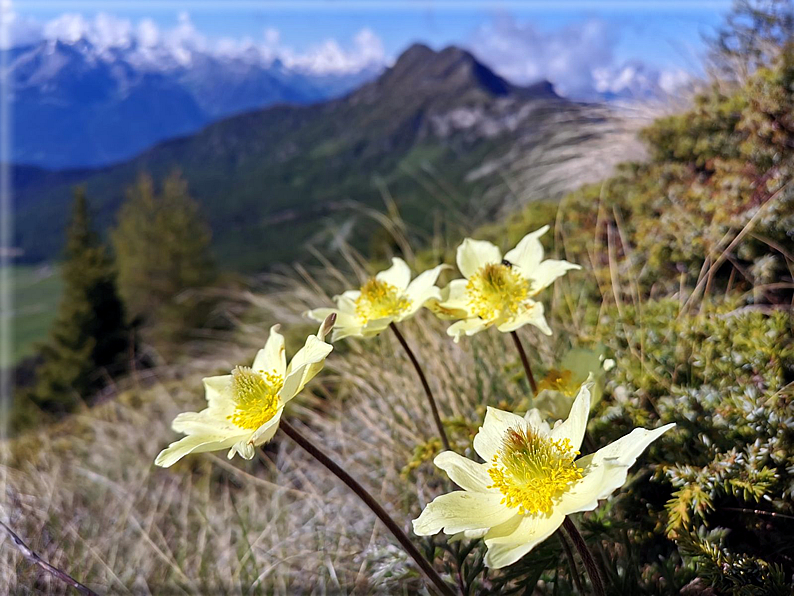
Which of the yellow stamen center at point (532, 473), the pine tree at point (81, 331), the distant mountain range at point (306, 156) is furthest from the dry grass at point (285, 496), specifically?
the distant mountain range at point (306, 156)

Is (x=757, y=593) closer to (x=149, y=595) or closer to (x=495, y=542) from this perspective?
(x=495, y=542)

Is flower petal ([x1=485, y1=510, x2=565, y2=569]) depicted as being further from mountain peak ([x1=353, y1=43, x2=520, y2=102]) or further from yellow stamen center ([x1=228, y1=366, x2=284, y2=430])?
mountain peak ([x1=353, y1=43, x2=520, y2=102])

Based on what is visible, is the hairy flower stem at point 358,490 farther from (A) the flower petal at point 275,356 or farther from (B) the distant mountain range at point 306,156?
(B) the distant mountain range at point 306,156

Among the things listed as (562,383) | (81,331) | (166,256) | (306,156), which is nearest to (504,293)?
(562,383)

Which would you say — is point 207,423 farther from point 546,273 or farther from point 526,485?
point 546,273

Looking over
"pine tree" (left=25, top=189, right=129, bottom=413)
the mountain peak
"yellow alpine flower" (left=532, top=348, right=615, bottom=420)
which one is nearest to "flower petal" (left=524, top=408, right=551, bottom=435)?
"yellow alpine flower" (left=532, top=348, right=615, bottom=420)

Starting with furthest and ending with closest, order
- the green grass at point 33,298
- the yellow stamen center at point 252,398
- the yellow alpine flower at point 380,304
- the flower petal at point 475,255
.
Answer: the green grass at point 33,298, the flower petal at point 475,255, the yellow alpine flower at point 380,304, the yellow stamen center at point 252,398

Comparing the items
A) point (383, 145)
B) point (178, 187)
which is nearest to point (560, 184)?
point (178, 187)
